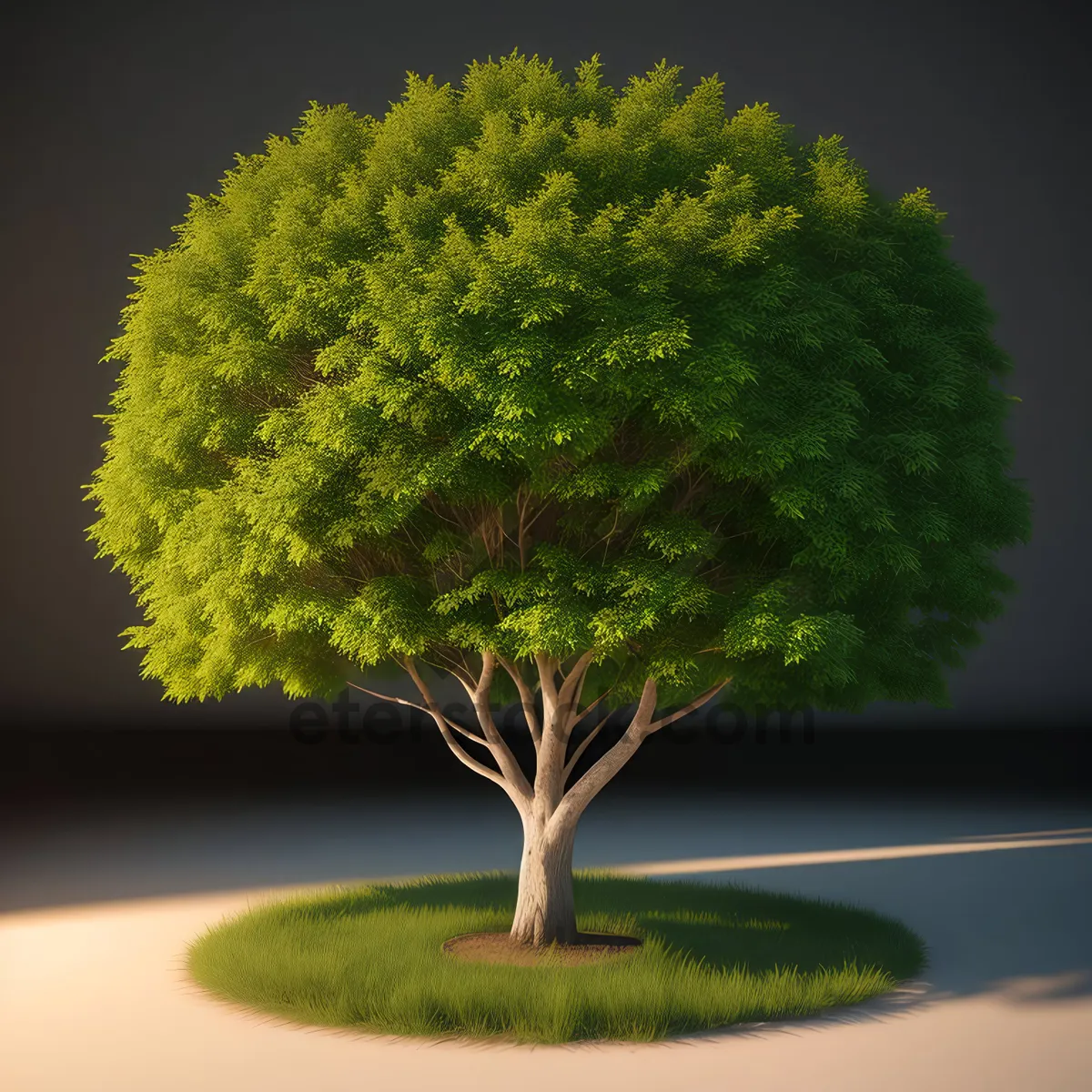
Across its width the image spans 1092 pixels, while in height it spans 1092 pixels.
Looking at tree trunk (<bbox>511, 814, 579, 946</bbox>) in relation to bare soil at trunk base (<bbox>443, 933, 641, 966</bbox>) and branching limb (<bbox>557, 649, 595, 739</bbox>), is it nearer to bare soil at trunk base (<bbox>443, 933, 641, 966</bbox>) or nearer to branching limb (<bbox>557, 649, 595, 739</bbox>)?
bare soil at trunk base (<bbox>443, 933, 641, 966</bbox>)

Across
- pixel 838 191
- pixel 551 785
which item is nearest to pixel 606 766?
pixel 551 785

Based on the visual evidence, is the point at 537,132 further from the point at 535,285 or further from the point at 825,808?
the point at 825,808

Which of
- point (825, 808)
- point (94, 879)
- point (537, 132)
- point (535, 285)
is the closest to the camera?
point (535, 285)

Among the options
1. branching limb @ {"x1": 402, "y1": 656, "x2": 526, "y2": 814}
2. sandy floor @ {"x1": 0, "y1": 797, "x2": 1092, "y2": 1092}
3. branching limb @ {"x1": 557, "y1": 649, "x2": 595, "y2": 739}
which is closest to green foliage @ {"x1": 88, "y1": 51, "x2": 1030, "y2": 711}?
branching limb @ {"x1": 402, "y1": 656, "x2": 526, "y2": 814}

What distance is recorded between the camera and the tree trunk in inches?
637

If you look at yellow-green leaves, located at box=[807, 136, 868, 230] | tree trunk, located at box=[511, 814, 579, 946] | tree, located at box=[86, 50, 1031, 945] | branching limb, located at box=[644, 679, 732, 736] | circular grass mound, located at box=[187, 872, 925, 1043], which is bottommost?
circular grass mound, located at box=[187, 872, 925, 1043]

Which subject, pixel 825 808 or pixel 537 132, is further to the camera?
pixel 825 808

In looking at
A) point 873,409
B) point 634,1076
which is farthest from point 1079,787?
point 634,1076

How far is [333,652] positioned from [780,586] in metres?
5.74

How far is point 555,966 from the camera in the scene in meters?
15.1

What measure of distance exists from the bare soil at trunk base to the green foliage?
3.35 metres

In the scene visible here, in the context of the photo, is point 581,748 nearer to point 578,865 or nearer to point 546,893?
point 546,893

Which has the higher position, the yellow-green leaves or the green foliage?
the yellow-green leaves

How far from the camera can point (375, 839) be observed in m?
26.0
